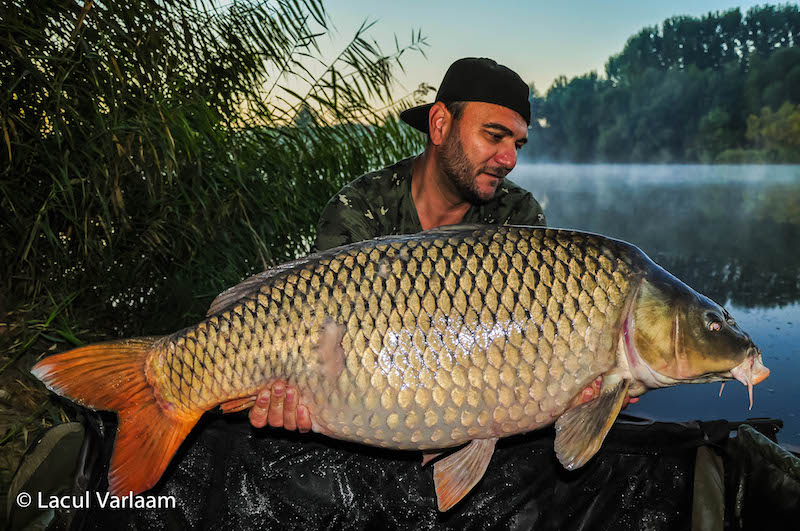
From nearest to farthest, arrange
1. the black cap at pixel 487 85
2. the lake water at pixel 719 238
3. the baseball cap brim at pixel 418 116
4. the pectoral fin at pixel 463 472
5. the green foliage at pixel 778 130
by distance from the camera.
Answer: the pectoral fin at pixel 463 472
the black cap at pixel 487 85
the baseball cap brim at pixel 418 116
the lake water at pixel 719 238
the green foliage at pixel 778 130

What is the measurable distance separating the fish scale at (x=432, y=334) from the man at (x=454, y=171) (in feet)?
2.20

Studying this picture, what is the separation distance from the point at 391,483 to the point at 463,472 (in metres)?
0.37

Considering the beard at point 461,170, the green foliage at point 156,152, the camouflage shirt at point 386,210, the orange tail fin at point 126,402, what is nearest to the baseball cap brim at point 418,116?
the camouflage shirt at point 386,210

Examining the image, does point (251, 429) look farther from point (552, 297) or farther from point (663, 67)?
point (663, 67)

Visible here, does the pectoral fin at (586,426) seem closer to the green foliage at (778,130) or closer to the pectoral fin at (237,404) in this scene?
the pectoral fin at (237,404)

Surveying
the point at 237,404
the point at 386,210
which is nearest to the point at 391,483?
A: the point at 237,404

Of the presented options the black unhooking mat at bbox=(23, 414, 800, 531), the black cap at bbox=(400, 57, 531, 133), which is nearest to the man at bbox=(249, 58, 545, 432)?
the black cap at bbox=(400, 57, 531, 133)

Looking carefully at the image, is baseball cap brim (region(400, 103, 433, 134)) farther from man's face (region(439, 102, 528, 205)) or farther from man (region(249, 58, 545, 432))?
man's face (region(439, 102, 528, 205))

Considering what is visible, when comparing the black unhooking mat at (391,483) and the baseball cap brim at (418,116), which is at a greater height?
the baseball cap brim at (418,116)

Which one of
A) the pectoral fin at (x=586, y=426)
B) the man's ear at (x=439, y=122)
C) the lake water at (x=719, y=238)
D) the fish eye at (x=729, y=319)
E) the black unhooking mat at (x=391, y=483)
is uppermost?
the man's ear at (x=439, y=122)

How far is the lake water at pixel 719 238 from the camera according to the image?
18.6 ft

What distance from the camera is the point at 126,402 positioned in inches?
46.5

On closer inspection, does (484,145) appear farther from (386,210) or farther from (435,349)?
(435,349)

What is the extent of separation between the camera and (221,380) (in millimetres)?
1155
